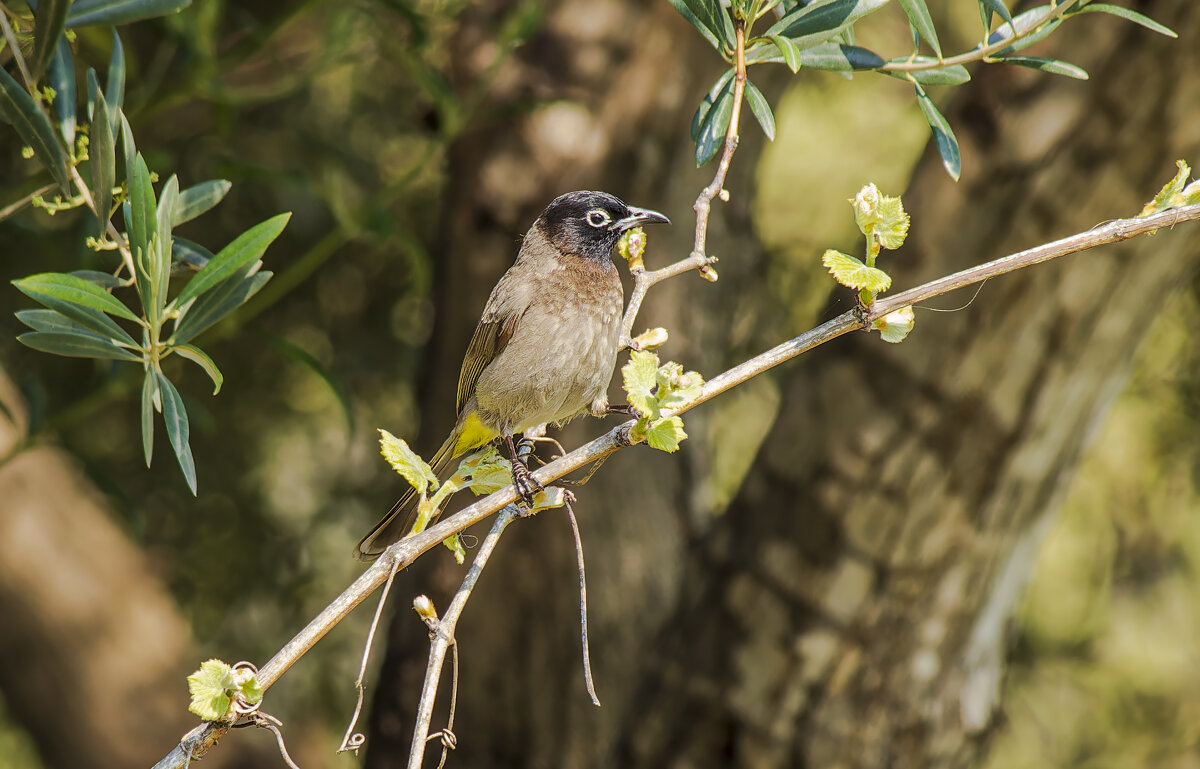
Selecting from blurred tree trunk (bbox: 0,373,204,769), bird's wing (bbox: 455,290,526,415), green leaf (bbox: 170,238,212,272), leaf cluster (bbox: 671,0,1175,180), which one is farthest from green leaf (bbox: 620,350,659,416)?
blurred tree trunk (bbox: 0,373,204,769)

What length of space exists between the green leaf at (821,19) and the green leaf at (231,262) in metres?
0.77

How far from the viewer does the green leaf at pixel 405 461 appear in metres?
1.43

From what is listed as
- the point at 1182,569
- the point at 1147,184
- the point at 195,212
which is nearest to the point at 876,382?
the point at 1147,184

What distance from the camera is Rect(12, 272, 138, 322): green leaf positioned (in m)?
1.39

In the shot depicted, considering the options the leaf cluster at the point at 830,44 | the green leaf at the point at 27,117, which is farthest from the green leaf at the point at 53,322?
the leaf cluster at the point at 830,44

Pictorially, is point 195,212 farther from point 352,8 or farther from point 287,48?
point 287,48

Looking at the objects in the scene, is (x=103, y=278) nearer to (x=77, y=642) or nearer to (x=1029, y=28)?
(x=1029, y=28)

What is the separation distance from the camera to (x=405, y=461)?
146 cm

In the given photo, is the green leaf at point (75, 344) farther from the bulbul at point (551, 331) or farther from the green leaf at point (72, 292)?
the bulbul at point (551, 331)

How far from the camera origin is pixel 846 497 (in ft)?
11.5

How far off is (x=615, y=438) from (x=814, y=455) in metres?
2.26

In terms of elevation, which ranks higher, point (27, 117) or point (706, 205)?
point (27, 117)

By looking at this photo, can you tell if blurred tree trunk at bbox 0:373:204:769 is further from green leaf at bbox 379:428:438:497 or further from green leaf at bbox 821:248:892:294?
green leaf at bbox 821:248:892:294

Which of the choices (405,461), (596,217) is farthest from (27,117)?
(596,217)
